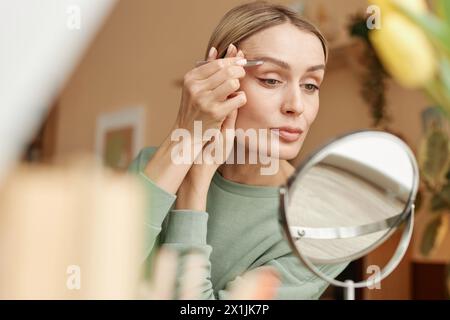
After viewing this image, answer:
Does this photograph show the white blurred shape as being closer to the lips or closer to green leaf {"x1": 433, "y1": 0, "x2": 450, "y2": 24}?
the lips

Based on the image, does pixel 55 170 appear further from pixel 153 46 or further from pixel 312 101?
pixel 312 101

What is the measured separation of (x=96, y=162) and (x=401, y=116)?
61 cm

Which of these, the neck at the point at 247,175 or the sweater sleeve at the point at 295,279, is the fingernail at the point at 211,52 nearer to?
the neck at the point at 247,175

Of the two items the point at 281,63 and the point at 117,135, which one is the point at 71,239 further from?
the point at 281,63

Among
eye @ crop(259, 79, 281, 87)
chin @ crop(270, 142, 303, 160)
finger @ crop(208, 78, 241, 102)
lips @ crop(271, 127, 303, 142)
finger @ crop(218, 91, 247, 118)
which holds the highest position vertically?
eye @ crop(259, 79, 281, 87)

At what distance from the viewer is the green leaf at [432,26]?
0.43 m

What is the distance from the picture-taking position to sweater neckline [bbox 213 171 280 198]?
64cm

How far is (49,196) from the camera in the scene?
700 millimetres

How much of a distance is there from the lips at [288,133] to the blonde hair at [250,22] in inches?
4.0

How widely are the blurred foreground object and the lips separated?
0.17 metres

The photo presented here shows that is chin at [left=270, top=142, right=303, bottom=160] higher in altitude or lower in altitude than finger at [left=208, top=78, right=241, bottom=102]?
lower

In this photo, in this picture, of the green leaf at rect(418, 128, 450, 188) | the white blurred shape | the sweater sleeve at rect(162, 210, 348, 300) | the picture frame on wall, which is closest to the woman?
the sweater sleeve at rect(162, 210, 348, 300)

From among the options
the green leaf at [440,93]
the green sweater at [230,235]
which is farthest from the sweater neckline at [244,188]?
the green leaf at [440,93]

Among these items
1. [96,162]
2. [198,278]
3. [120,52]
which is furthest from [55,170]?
[198,278]
